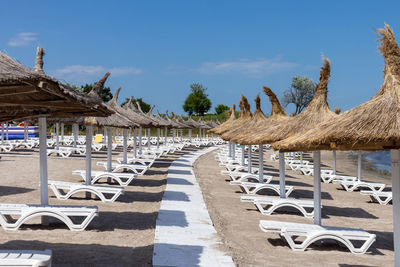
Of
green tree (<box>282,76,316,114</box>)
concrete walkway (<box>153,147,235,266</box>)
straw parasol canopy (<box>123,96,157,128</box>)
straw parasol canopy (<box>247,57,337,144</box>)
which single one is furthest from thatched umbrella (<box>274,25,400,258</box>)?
green tree (<box>282,76,316,114</box>)

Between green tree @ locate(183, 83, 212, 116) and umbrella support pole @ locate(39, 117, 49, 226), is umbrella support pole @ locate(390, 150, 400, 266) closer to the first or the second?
umbrella support pole @ locate(39, 117, 49, 226)

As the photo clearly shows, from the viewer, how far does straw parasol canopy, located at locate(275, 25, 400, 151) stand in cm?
416

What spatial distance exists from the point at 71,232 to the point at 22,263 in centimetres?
252

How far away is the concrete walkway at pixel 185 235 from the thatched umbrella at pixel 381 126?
1784 millimetres

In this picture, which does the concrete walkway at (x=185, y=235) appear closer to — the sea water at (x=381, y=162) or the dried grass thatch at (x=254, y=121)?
the dried grass thatch at (x=254, y=121)

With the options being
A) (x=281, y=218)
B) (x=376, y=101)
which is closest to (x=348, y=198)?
(x=281, y=218)

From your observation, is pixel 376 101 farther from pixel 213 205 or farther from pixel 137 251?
pixel 213 205

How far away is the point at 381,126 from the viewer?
4191 millimetres

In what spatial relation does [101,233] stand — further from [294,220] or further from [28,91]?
[294,220]

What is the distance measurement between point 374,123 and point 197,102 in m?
82.4

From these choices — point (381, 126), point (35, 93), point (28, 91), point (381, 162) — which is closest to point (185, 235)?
point (35, 93)

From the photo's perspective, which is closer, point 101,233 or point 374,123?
point 374,123

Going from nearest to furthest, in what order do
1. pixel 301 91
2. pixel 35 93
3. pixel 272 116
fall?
pixel 35 93, pixel 272 116, pixel 301 91

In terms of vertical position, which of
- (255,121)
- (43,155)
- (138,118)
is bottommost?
(43,155)
